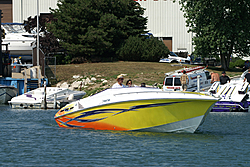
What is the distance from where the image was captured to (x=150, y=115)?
1466 cm

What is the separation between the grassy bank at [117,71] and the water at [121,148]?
20.1 meters

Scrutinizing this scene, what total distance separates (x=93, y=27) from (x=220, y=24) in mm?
13153

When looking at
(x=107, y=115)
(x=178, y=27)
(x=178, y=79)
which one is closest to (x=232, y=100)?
(x=178, y=79)

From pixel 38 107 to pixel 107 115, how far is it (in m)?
15.1

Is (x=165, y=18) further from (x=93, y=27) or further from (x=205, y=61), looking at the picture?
(x=93, y=27)

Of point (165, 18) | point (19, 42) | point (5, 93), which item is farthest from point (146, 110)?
point (165, 18)

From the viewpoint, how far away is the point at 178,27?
207 ft

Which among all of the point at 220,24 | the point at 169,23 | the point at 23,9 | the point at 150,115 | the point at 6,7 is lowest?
the point at 150,115

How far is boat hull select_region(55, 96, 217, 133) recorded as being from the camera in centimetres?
1434

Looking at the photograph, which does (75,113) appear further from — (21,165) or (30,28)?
(30,28)

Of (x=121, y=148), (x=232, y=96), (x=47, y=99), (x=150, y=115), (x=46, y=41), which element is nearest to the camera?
(x=121, y=148)

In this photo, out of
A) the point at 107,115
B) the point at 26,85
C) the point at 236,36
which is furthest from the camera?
the point at 236,36

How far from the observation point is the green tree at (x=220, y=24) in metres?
41.4

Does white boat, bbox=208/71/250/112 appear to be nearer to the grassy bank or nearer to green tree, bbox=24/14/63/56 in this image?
the grassy bank
